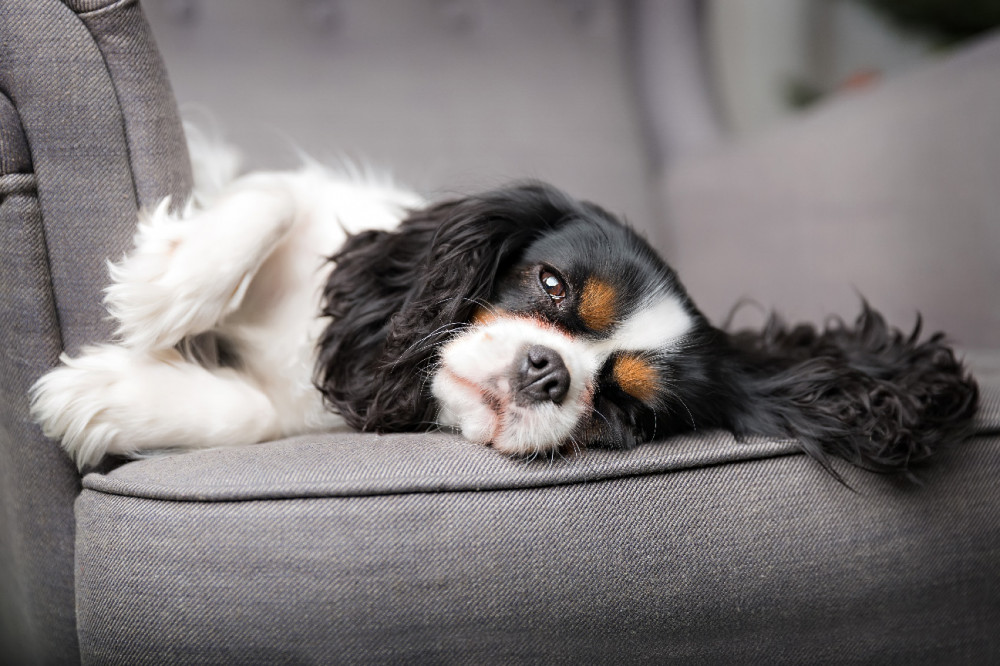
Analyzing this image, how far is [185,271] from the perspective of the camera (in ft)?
3.85

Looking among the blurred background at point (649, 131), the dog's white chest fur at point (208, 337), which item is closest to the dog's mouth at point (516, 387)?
the dog's white chest fur at point (208, 337)

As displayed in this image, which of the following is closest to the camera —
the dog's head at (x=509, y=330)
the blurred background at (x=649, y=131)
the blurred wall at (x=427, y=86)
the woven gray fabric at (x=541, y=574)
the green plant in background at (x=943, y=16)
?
the woven gray fabric at (x=541, y=574)

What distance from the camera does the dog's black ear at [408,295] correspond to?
132cm

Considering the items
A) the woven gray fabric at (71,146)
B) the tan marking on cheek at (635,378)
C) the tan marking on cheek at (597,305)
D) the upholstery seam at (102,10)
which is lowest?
the tan marking on cheek at (635,378)

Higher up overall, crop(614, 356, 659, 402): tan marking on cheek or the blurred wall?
the blurred wall

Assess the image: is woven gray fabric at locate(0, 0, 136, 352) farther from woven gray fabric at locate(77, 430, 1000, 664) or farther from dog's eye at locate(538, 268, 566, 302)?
dog's eye at locate(538, 268, 566, 302)

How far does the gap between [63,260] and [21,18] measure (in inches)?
13.8

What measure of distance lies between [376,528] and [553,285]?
57 centimetres

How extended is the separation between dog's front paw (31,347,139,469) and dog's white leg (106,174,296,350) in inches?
2.8

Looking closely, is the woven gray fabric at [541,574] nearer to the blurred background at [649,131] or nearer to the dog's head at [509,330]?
the dog's head at [509,330]

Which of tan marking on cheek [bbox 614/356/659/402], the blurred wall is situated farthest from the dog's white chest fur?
the blurred wall

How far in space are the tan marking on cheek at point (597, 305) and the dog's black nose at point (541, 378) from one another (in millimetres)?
136

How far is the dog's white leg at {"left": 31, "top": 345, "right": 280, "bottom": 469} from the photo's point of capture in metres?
1.10

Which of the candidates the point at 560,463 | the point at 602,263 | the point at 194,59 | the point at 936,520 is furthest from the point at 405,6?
the point at 936,520
